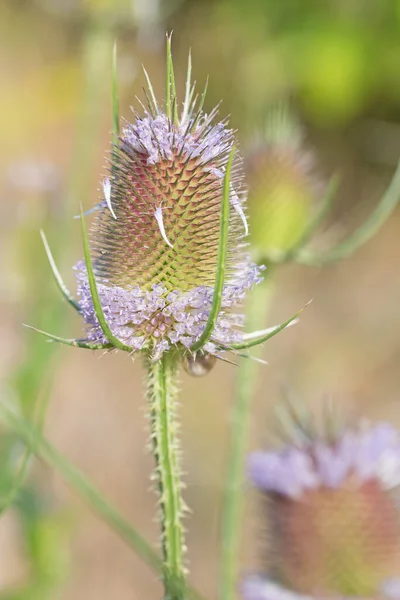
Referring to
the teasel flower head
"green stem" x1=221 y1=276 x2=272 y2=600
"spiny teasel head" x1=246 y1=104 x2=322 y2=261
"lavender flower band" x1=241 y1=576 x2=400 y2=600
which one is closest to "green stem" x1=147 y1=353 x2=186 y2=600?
the teasel flower head

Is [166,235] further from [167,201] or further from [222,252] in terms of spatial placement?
[222,252]

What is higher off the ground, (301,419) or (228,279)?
(228,279)

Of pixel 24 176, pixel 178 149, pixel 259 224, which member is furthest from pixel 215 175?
pixel 24 176

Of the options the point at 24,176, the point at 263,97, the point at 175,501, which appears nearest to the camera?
the point at 175,501

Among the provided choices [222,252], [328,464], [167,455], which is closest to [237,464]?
[328,464]

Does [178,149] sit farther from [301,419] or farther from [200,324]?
[301,419]

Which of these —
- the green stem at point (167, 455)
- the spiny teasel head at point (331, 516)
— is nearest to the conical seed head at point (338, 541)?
the spiny teasel head at point (331, 516)
